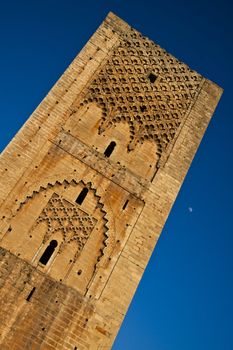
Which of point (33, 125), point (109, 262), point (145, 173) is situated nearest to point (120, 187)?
point (145, 173)

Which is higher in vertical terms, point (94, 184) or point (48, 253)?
point (94, 184)

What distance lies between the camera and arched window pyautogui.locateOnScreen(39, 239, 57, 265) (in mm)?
9719

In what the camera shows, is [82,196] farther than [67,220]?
Yes

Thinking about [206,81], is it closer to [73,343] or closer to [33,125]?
[33,125]

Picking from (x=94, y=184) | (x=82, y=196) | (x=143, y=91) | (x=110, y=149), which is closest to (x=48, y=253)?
(x=82, y=196)

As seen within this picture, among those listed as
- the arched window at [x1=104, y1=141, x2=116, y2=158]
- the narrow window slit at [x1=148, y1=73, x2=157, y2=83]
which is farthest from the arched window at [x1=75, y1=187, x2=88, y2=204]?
the narrow window slit at [x1=148, y1=73, x2=157, y2=83]

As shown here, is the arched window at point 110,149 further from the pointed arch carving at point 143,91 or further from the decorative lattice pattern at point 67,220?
the decorative lattice pattern at point 67,220

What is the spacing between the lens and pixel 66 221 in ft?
33.7

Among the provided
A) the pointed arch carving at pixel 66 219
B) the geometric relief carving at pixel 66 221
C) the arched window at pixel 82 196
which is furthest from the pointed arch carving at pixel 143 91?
the geometric relief carving at pixel 66 221

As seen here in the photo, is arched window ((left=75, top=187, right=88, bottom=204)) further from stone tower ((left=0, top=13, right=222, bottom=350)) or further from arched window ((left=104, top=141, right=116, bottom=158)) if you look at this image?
arched window ((left=104, top=141, right=116, bottom=158))

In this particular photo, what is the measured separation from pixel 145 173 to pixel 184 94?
3.48 metres

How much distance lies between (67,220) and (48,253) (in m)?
0.94

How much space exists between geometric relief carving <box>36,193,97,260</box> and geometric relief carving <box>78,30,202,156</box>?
2.61 m

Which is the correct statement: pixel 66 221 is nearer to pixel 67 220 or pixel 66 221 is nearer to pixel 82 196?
pixel 67 220
